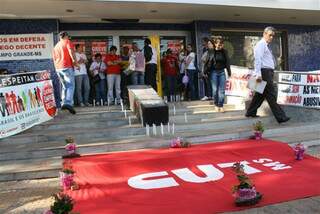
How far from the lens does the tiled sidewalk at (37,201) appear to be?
4.63 m

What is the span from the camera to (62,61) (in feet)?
33.3

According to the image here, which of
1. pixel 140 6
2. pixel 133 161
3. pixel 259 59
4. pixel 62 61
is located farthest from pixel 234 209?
pixel 140 6

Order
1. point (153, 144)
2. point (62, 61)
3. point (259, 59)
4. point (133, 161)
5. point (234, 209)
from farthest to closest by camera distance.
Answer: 1. point (62, 61)
2. point (259, 59)
3. point (153, 144)
4. point (133, 161)
5. point (234, 209)

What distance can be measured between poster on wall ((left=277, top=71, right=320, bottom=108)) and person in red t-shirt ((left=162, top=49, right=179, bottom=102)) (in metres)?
4.34

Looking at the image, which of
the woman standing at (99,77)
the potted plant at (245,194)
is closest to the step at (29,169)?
the potted plant at (245,194)

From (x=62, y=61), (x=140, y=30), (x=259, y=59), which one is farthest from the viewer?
(x=140, y=30)

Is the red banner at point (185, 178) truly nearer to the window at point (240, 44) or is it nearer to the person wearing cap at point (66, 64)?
the person wearing cap at point (66, 64)

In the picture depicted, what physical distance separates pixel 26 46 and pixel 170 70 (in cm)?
463

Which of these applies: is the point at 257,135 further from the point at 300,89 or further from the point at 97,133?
the point at 97,133

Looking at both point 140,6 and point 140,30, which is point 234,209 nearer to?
point 140,6

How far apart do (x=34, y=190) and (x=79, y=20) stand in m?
9.11

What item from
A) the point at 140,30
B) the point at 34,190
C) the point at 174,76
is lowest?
the point at 34,190

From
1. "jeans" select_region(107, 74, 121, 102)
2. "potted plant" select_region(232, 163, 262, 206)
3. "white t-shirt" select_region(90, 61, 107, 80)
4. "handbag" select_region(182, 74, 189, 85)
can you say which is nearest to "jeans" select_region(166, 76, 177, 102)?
"handbag" select_region(182, 74, 189, 85)

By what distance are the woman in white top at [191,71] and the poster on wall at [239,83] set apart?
5.21ft
